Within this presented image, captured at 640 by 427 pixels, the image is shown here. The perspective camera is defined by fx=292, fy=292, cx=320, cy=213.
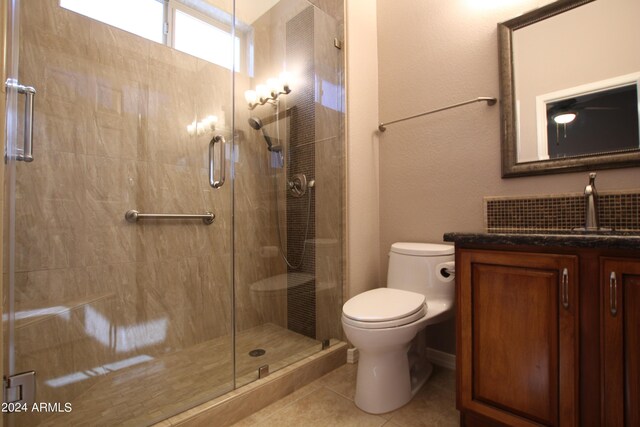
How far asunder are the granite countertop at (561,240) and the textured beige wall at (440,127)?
0.59m

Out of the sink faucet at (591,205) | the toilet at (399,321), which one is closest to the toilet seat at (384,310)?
the toilet at (399,321)

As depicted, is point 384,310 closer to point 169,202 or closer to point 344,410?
point 344,410

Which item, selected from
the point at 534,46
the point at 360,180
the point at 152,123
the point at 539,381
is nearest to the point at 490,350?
the point at 539,381

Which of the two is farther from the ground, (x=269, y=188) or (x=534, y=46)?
(x=534, y=46)

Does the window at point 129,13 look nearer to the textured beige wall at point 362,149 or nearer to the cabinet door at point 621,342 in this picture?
the textured beige wall at point 362,149

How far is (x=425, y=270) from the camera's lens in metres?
1.57

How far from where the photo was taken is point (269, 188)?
2092mm

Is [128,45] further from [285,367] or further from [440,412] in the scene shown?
[440,412]

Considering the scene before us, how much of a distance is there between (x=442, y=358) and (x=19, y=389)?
196cm

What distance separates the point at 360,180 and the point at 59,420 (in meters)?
1.92

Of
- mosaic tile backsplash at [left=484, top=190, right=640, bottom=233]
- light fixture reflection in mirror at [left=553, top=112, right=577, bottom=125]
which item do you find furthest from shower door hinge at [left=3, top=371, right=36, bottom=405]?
light fixture reflection in mirror at [left=553, top=112, right=577, bottom=125]

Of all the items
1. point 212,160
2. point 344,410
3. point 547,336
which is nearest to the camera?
point 547,336

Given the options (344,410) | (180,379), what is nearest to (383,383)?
(344,410)

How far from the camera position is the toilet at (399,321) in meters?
1.25
